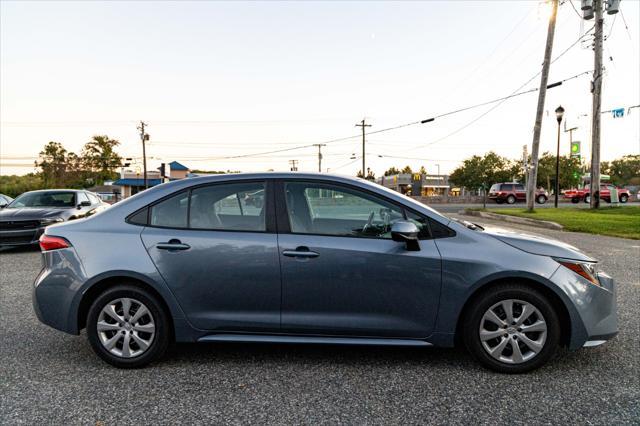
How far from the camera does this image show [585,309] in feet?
9.81

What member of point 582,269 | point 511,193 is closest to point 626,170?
point 511,193

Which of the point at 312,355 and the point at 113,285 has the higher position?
the point at 113,285

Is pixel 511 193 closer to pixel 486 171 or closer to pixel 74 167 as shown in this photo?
pixel 486 171

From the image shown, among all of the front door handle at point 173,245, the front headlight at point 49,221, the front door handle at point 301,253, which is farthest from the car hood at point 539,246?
the front headlight at point 49,221

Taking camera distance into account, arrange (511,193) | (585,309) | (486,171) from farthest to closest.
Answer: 1. (486,171)
2. (511,193)
3. (585,309)

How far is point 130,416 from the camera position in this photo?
8.13ft

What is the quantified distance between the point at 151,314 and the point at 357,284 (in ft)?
5.43

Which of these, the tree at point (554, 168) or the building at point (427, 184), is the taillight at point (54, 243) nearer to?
the tree at point (554, 168)

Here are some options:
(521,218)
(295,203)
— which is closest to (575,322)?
(295,203)

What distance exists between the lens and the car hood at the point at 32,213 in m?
9.09

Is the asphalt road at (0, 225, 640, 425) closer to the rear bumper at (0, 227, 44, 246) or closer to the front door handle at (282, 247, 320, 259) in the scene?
the front door handle at (282, 247, 320, 259)

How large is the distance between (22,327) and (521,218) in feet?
55.3

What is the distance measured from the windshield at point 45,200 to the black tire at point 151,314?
8500mm

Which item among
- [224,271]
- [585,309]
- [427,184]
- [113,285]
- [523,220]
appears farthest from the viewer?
[427,184]
